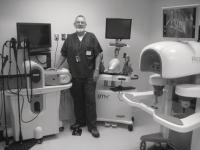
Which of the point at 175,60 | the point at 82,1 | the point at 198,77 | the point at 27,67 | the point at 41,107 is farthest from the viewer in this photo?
the point at 82,1

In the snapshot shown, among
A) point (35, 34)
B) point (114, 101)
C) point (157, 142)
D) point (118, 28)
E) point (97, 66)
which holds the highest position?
point (118, 28)

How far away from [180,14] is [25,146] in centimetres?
272

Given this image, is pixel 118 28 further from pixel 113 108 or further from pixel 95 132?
pixel 95 132

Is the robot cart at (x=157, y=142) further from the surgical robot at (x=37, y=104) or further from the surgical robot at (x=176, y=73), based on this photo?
the surgical robot at (x=37, y=104)

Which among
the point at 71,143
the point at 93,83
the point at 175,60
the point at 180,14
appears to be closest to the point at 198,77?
the point at 175,60

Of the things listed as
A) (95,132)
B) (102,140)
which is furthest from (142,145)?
(95,132)

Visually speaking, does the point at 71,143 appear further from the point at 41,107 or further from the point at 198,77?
the point at 198,77

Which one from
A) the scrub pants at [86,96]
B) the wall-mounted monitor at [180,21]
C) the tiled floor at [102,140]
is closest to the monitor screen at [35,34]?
the scrub pants at [86,96]

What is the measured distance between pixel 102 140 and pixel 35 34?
5.71 ft

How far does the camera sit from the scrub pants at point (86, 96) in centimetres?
337

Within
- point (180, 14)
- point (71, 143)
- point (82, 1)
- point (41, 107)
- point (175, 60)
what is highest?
point (82, 1)

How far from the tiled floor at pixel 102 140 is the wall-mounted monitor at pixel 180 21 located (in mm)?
1478

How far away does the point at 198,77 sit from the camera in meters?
2.43

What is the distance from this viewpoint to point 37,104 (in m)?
2.99
